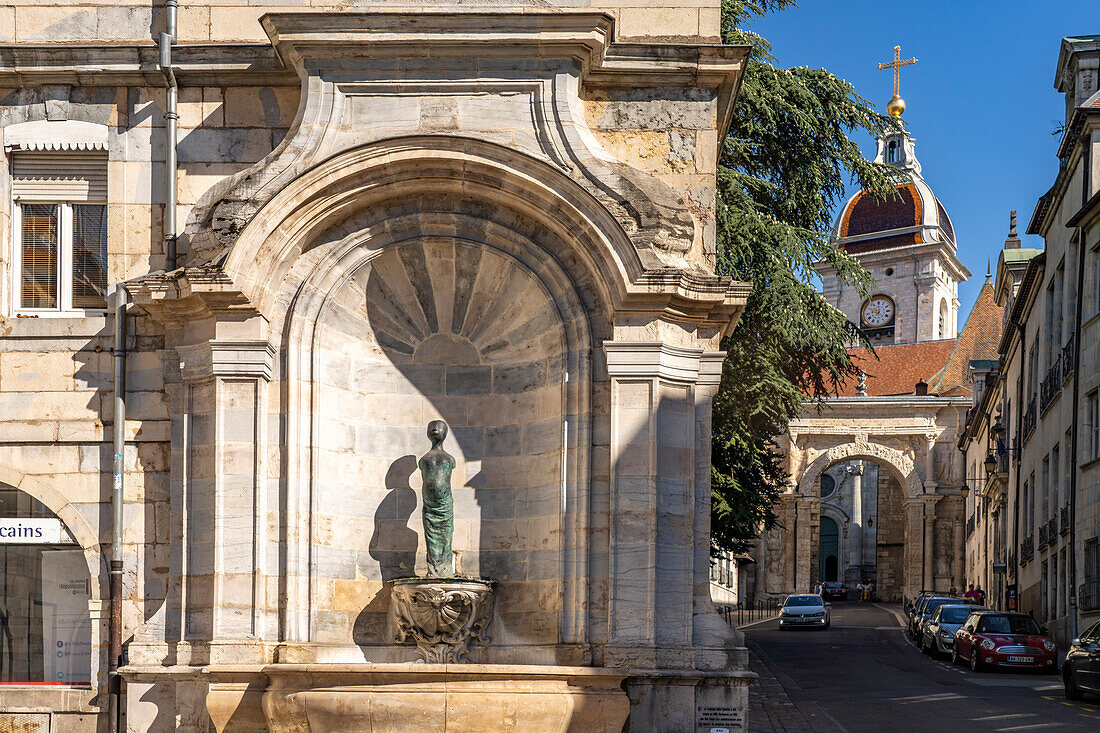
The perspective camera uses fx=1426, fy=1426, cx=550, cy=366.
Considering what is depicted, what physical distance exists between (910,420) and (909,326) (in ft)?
118

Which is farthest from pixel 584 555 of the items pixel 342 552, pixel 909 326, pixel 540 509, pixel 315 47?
pixel 909 326

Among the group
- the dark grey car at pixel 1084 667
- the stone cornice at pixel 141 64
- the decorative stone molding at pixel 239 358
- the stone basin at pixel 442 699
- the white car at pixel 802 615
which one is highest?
the stone cornice at pixel 141 64

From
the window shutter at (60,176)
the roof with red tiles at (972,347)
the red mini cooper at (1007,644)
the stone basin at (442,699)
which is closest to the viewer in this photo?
the stone basin at (442,699)

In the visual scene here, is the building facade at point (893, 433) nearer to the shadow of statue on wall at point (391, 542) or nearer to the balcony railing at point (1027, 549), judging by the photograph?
the balcony railing at point (1027, 549)

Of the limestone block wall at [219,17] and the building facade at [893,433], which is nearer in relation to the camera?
the limestone block wall at [219,17]

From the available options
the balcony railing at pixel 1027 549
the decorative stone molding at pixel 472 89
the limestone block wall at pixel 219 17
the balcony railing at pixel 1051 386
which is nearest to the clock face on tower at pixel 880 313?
the balcony railing at pixel 1027 549

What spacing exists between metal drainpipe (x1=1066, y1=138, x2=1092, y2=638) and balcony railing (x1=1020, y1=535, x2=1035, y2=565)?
6.23 meters

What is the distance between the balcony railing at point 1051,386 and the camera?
98.4ft

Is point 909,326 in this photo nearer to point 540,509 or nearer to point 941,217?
point 941,217

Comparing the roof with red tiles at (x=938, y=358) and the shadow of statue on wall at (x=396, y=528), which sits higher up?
the roof with red tiles at (x=938, y=358)

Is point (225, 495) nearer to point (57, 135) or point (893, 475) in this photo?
point (57, 135)

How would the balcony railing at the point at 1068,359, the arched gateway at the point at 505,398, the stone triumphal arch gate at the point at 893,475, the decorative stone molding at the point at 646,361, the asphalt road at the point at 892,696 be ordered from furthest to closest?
the stone triumphal arch gate at the point at 893,475, the balcony railing at the point at 1068,359, the asphalt road at the point at 892,696, the decorative stone molding at the point at 646,361, the arched gateway at the point at 505,398

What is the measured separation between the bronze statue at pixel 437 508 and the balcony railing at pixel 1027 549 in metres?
24.1

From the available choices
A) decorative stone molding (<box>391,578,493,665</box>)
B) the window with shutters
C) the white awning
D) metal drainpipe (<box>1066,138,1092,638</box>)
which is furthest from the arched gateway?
metal drainpipe (<box>1066,138,1092,638</box>)
